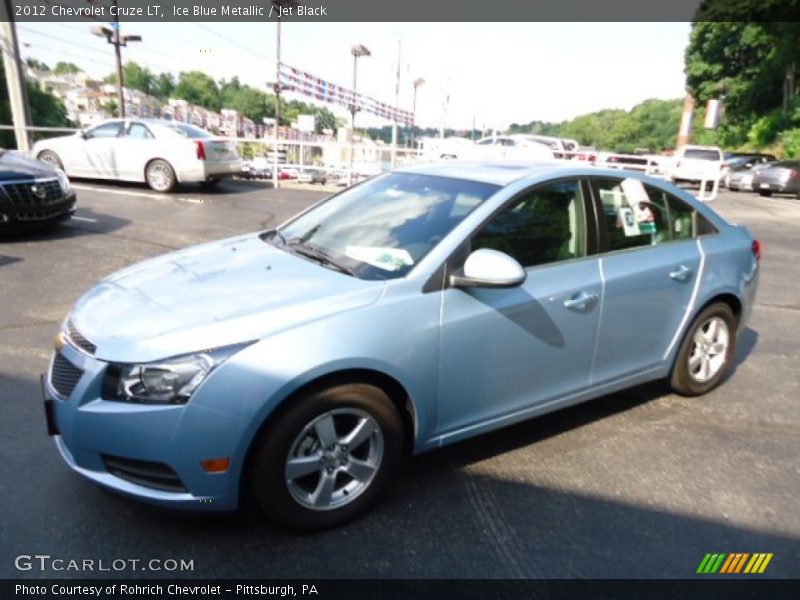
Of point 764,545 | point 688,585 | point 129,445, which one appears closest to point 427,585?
point 688,585

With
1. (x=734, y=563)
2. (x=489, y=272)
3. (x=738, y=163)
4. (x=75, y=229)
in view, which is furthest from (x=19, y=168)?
(x=738, y=163)

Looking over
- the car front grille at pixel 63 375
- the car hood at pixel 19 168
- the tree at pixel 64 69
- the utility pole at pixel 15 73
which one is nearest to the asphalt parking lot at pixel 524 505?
the car front grille at pixel 63 375

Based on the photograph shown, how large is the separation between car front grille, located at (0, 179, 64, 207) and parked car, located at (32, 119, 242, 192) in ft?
14.6

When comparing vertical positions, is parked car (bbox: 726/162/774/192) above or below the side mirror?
below

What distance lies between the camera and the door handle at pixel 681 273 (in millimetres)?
3508

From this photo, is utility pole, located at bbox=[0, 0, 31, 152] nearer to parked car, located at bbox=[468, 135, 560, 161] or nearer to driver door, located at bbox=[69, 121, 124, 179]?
driver door, located at bbox=[69, 121, 124, 179]

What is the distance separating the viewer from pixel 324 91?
34625mm

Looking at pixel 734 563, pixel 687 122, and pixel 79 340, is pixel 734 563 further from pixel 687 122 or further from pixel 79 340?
pixel 687 122

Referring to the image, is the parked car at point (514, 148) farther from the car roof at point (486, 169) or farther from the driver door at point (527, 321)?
the driver door at point (527, 321)

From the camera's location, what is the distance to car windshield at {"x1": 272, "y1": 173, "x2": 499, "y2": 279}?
2.79m

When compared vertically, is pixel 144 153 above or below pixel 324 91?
below

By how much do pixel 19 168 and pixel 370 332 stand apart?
6.83 metres

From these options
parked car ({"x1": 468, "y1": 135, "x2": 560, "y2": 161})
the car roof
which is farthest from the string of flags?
the car roof

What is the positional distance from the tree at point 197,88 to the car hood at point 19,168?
9304cm
